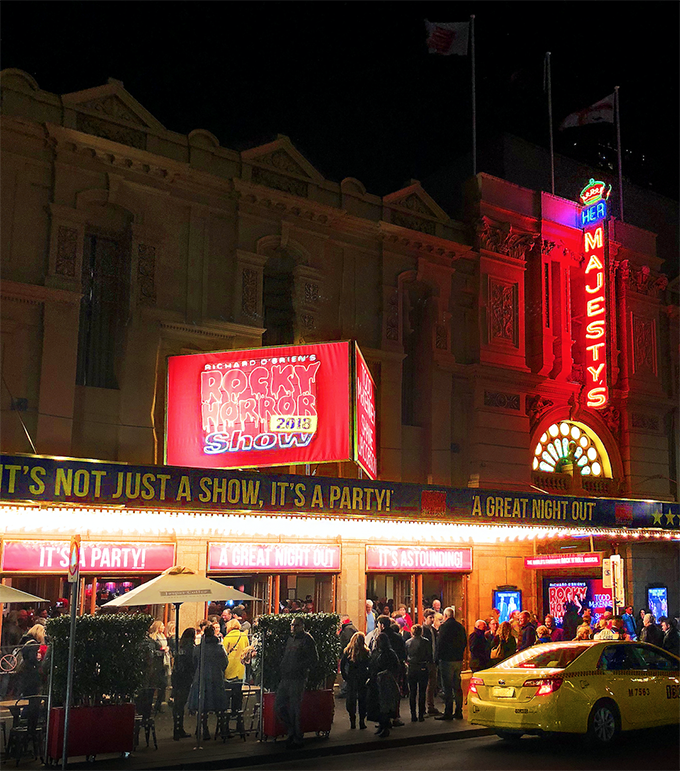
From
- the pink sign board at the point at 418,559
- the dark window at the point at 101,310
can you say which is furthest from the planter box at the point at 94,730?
the pink sign board at the point at 418,559

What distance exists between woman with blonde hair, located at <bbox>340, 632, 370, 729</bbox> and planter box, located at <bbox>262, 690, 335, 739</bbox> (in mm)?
866

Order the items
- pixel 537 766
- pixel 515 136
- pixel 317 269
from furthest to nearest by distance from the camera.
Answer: pixel 515 136
pixel 317 269
pixel 537 766

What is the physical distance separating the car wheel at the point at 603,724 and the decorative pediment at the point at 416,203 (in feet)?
52.9

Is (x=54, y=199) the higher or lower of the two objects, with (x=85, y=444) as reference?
higher

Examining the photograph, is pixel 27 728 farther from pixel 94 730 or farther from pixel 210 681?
pixel 210 681

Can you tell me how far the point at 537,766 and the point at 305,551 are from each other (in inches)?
420

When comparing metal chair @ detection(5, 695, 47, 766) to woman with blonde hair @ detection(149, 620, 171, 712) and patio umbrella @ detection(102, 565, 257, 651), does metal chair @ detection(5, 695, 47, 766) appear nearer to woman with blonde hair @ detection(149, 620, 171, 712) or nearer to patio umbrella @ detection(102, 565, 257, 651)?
patio umbrella @ detection(102, 565, 257, 651)

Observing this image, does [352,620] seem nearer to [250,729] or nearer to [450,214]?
[250,729]

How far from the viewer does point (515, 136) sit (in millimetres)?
29812

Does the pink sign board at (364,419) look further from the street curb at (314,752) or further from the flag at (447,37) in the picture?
the flag at (447,37)

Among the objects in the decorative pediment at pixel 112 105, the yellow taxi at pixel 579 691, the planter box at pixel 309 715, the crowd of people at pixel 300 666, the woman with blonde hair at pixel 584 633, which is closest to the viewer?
the yellow taxi at pixel 579 691

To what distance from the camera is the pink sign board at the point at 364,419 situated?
18.9 m

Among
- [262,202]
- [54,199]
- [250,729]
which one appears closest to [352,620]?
[250,729]

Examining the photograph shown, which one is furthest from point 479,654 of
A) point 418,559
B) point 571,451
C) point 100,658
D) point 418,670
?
point 571,451
